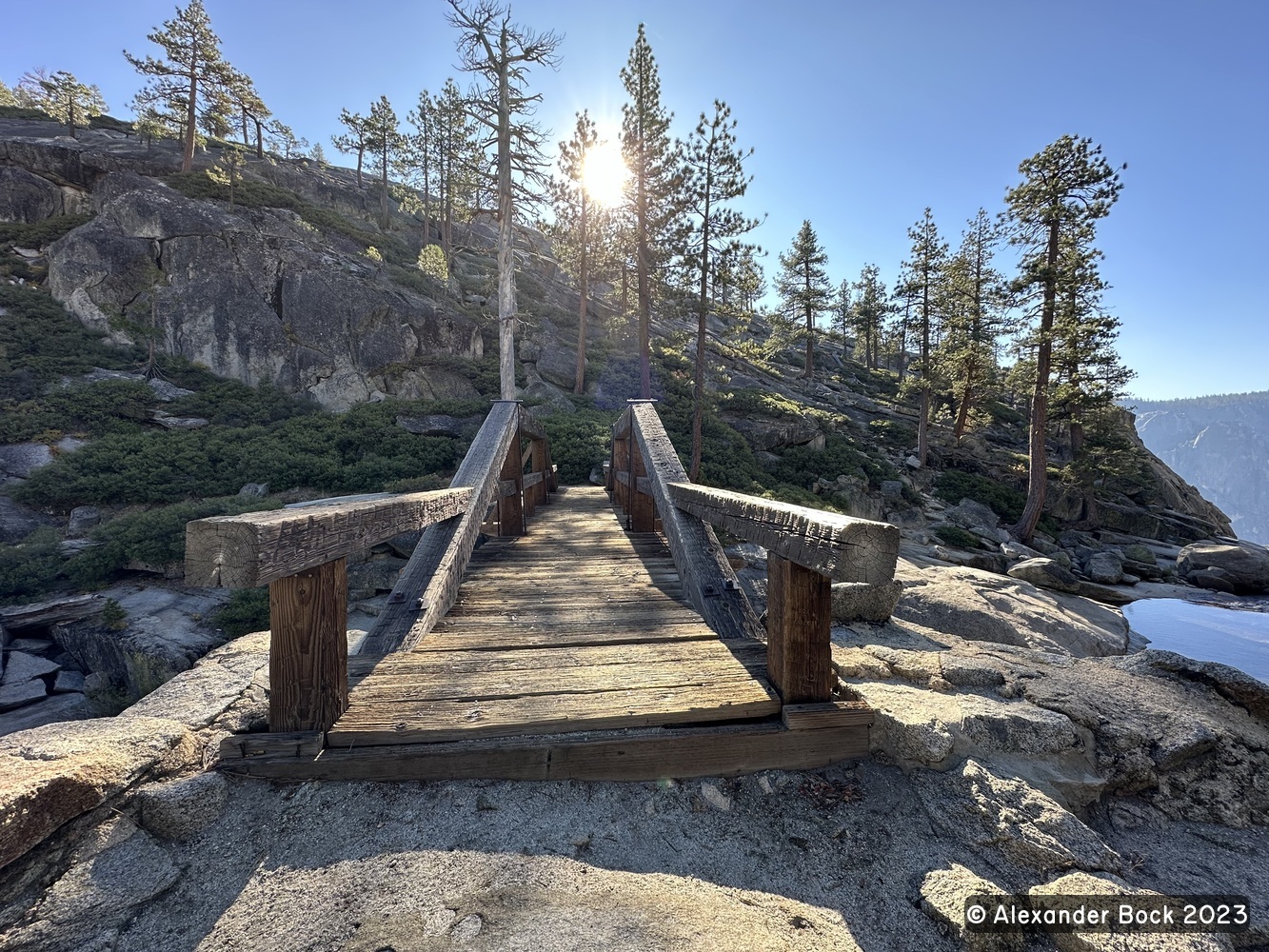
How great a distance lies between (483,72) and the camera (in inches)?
504

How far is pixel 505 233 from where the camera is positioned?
13.1 m

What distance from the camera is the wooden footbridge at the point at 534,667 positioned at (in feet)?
5.94

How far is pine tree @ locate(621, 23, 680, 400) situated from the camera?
49.2ft

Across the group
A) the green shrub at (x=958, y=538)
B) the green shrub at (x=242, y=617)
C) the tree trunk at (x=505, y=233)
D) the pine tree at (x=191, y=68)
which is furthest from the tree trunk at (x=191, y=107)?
the green shrub at (x=958, y=538)

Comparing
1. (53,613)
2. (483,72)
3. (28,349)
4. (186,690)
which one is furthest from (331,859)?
(28,349)

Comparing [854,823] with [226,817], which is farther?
[854,823]

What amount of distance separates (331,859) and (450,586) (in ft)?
6.23

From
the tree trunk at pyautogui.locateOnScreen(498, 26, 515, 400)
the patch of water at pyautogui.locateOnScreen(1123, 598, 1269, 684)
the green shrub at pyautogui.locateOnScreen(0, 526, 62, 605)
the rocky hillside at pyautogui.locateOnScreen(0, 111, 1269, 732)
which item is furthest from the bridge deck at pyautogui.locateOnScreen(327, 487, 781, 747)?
the tree trunk at pyautogui.locateOnScreen(498, 26, 515, 400)

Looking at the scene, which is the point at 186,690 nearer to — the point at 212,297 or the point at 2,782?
the point at 2,782

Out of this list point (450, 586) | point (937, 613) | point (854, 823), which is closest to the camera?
point (854, 823)

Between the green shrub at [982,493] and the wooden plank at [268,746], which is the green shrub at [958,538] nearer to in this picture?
the green shrub at [982,493]

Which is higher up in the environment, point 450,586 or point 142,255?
point 142,255

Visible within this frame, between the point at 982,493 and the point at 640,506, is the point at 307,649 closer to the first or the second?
the point at 640,506

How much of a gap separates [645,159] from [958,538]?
1543 cm
